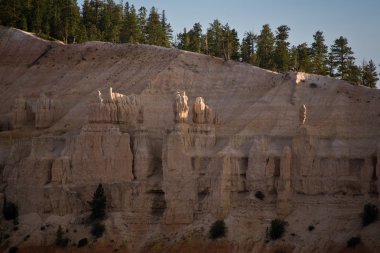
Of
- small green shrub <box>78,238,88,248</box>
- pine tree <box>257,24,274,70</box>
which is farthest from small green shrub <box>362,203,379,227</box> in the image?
pine tree <box>257,24,274,70</box>

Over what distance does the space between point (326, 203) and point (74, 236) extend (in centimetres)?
1904

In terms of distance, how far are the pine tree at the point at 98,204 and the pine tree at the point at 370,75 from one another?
28.6 metres

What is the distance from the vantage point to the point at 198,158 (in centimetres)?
7181

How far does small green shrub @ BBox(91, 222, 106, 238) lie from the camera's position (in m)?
70.4

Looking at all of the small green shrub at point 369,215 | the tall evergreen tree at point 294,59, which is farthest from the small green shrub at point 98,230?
the tall evergreen tree at point 294,59

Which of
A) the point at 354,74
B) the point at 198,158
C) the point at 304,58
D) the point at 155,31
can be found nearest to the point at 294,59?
the point at 304,58

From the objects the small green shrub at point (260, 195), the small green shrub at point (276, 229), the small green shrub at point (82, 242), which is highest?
the small green shrub at point (260, 195)

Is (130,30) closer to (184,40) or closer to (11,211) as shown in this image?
(184,40)

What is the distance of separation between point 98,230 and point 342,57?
101ft

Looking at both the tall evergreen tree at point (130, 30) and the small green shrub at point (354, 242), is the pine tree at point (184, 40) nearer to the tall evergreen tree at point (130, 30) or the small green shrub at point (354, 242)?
the tall evergreen tree at point (130, 30)

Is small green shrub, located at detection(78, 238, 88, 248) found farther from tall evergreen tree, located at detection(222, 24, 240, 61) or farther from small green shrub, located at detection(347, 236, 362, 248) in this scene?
tall evergreen tree, located at detection(222, 24, 240, 61)

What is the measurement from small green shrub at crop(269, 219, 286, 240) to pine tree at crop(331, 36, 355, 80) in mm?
25151

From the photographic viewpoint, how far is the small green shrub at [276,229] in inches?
2589

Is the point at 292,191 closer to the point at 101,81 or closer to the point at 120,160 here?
the point at 120,160
